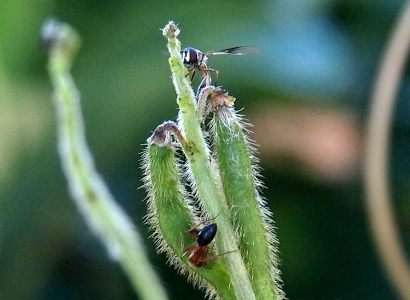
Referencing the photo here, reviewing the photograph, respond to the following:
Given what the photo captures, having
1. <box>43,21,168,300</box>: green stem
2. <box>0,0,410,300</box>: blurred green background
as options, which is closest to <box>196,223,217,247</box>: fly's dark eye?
<box>43,21,168,300</box>: green stem

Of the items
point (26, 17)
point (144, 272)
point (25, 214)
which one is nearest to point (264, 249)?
point (144, 272)

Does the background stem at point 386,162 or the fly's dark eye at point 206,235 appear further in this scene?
the background stem at point 386,162

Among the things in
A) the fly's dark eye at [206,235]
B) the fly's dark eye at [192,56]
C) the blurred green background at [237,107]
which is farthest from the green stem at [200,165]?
the blurred green background at [237,107]

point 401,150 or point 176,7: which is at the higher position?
point 176,7

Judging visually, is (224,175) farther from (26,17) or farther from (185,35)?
(26,17)

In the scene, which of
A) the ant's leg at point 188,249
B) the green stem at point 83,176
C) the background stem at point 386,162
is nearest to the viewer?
the ant's leg at point 188,249

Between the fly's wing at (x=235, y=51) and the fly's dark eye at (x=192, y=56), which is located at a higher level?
the fly's wing at (x=235, y=51)

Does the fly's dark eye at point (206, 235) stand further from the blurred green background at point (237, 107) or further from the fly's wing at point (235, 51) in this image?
the blurred green background at point (237, 107)

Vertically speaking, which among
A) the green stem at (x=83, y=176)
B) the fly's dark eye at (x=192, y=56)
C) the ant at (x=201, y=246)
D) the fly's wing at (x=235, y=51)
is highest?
the fly's wing at (x=235, y=51)
